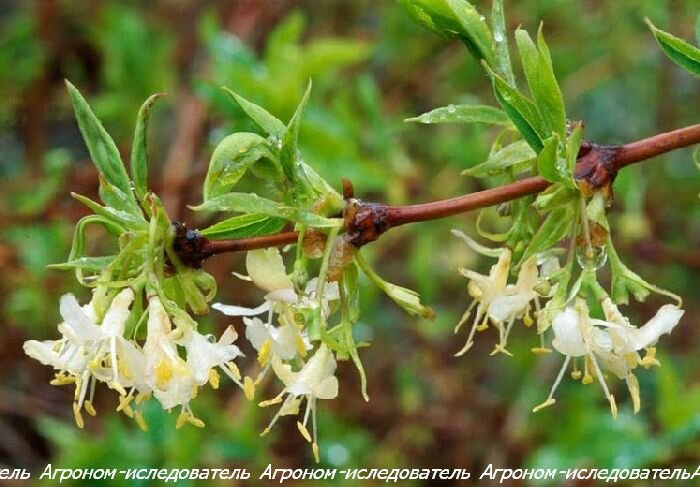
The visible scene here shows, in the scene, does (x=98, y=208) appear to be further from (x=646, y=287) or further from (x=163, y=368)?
(x=646, y=287)

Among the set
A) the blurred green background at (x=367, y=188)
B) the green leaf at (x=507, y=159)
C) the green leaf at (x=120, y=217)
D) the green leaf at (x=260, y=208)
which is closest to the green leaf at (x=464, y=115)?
the green leaf at (x=507, y=159)

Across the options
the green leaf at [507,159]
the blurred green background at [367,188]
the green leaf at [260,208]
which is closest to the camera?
the green leaf at [260,208]

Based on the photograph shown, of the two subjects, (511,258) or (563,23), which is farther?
(563,23)

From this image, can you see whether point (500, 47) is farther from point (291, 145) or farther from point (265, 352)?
point (265, 352)

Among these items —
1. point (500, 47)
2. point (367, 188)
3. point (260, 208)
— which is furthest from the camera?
point (367, 188)

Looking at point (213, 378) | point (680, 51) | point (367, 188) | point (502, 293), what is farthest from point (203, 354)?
point (367, 188)

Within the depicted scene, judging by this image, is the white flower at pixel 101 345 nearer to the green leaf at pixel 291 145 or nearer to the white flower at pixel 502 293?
the green leaf at pixel 291 145

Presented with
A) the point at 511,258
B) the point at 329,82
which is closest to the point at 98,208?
the point at 511,258
